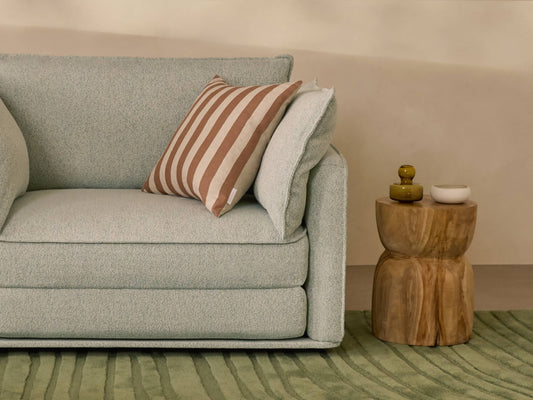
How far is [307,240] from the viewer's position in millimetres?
2447

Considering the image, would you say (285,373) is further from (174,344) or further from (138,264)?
(138,264)

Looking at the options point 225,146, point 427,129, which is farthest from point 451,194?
point 427,129

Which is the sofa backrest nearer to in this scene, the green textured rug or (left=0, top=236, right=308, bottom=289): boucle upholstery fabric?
(left=0, top=236, right=308, bottom=289): boucle upholstery fabric

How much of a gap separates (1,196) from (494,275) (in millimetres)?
2250

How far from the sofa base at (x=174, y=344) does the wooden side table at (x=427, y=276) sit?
0.91 ft

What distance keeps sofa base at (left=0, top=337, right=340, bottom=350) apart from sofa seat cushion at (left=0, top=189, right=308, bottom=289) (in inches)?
6.9

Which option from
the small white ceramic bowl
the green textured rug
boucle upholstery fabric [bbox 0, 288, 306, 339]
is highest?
the small white ceramic bowl

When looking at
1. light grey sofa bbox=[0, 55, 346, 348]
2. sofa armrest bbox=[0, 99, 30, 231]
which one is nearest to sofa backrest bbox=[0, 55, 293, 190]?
sofa armrest bbox=[0, 99, 30, 231]

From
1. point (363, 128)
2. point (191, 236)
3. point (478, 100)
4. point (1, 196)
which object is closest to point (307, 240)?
point (191, 236)

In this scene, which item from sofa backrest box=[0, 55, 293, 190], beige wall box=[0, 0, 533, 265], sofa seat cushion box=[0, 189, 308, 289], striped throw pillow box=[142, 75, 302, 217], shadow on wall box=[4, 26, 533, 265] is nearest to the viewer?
sofa seat cushion box=[0, 189, 308, 289]

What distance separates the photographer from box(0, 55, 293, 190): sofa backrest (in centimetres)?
294

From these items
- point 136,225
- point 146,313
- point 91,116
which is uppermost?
point 91,116

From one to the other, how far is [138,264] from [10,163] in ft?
1.73

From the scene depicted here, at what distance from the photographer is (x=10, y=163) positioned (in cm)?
249
